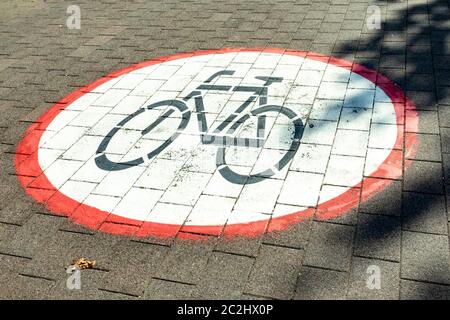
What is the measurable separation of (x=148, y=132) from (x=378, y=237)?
2.81 metres

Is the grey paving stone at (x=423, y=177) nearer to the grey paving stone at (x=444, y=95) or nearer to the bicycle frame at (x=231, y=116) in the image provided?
the grey paving stone at (x=444, y=95)

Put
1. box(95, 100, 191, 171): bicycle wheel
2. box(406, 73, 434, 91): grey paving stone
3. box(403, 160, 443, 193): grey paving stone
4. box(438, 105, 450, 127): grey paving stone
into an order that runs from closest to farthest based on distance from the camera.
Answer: box(403, 160, 443, 193): grey paving stone
box(95, 100, 191, 171): bicycle wheel
box(438, 105, 450, 127): grey paving stone
box(406, 73, 434, 91): grey paving stone

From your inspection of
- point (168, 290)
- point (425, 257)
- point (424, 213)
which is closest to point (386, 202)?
point (424, 213)

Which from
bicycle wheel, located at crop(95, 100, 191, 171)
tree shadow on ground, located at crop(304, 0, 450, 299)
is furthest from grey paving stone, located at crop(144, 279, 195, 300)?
bicycle wheel, located at crop(95, 100, 191, 171)

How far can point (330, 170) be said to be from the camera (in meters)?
4.05

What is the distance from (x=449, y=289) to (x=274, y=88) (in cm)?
338

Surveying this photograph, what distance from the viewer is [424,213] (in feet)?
11.3

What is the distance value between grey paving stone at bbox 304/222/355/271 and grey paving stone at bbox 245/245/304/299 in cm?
11

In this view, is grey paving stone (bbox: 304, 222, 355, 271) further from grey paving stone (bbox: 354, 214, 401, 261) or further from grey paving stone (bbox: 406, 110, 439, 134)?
grey paving stone (bbox: 406, 110, 439, 134)

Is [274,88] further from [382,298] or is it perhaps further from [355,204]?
[382,298]

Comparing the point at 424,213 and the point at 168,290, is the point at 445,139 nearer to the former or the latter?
the point at 424,213

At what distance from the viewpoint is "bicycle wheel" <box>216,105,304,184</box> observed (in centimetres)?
405

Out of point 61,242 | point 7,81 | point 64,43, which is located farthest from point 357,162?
point 64,43

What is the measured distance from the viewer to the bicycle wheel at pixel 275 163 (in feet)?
13.3
